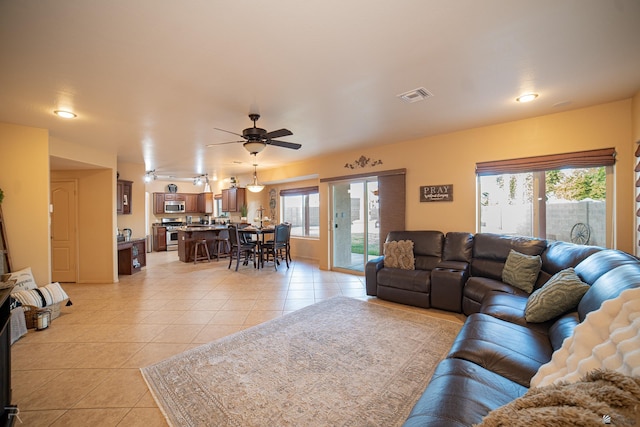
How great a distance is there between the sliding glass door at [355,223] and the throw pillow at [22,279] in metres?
4.78

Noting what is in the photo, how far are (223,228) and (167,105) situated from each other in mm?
5018

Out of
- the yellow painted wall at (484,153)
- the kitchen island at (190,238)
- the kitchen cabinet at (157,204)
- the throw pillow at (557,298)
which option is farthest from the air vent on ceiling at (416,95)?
the kitchen cabinet at (157,204)

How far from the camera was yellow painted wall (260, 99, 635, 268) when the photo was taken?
2.98 metres

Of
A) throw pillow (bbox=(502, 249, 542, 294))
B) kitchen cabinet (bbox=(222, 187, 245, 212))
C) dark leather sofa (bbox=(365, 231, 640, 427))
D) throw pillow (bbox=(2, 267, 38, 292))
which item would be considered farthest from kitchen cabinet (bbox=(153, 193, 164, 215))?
throw pillow (bbox=(502, 249, 542, 294))

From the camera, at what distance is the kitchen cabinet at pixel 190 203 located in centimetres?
996

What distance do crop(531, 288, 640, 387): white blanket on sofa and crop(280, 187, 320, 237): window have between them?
20.4 ft

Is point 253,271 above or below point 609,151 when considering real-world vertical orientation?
below

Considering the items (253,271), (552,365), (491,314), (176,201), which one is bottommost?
(253,271)

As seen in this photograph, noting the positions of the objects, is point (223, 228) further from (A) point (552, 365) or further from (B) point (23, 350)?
(A) point (552, 365)

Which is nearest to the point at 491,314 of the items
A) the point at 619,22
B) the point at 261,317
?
the point at 619,22

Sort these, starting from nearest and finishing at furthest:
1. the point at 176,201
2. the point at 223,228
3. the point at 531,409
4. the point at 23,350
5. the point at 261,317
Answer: the point at 531,409, the point at 23,350, the point at 261,317, the point at 223,228, the point at 176,201

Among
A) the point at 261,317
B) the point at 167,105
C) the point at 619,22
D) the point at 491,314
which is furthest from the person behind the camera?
the point at 261,317

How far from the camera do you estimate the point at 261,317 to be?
3336 mm

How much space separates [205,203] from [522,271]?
9.65m
